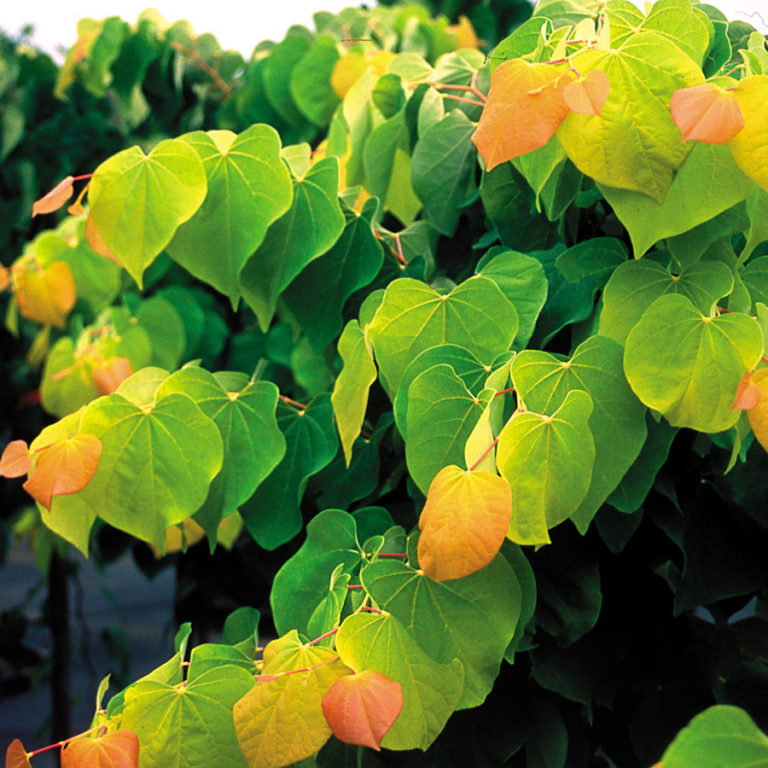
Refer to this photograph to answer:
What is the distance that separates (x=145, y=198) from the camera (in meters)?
0.60

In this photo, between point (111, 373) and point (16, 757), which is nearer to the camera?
point (16, 757)

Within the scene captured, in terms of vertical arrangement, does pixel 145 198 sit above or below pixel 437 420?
above

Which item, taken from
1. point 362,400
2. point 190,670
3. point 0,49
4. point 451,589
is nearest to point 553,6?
point 362,400

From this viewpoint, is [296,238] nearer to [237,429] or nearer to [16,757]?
[237,429]

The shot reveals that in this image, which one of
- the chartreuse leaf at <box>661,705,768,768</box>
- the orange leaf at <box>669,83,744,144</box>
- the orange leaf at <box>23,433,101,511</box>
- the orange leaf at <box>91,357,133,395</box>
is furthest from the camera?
the orange leaf at <box>91,357,133,395</box>

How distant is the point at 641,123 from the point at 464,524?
253 mm

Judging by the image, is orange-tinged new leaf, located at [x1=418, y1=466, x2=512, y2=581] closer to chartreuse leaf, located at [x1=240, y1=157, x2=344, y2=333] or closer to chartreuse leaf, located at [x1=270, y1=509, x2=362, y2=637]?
chartreuse leaf, located at [x1=270, y1=509, x2=362, y2=637]

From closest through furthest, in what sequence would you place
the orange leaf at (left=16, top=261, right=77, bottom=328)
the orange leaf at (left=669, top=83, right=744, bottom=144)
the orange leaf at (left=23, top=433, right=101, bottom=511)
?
1. the orange leaf at (left=669, top=83, right=744, bottom=144)
2. the orange leaf at (left=23, top=433, right=101, bottom=511)
3. the orange leaf at (left=16, top=261, right=77, bottom=328)

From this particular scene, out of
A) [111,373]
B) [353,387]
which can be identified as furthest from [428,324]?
[111,373]

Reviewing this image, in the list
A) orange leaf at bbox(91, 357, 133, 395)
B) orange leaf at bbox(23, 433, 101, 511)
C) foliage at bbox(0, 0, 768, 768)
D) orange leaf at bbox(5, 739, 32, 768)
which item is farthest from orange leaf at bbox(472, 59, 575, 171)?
orange leaf at bbox(91, 357, 133, 395)

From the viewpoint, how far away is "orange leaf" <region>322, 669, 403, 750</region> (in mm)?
433

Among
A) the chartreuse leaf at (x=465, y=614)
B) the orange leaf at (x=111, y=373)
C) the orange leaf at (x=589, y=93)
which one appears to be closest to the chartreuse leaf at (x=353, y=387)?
the chartreuse leaf at (x=465, y=614)

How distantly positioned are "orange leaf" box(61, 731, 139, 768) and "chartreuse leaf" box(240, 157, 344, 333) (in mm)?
305

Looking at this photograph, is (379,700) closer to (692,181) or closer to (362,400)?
(362,400)
